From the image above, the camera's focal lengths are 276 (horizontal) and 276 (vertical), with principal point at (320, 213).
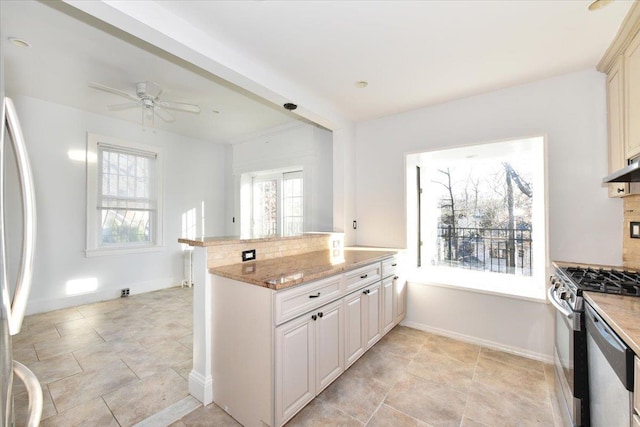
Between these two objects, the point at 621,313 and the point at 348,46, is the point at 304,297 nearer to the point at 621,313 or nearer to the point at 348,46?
the point at 621,313

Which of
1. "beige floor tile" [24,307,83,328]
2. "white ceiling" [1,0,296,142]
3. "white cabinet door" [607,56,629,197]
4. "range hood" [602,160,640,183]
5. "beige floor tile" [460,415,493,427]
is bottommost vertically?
"beige floor tile" [460,415,493,427]

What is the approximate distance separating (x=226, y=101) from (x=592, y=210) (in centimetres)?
396

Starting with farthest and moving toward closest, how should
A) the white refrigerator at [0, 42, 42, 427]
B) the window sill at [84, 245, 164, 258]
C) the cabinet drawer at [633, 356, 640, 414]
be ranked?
the window sill at [84, 245, 164, 258] < the cabinet drawer at [633, 356, 640, 414] < the white refrigerator at [0, 42, 42, 427]

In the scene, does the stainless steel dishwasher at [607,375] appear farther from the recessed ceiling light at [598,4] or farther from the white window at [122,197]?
the white window at [122,197]

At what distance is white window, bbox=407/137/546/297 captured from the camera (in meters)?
2.88

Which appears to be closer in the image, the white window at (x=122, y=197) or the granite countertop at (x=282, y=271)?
the granite countertop at (x=282, y=271)

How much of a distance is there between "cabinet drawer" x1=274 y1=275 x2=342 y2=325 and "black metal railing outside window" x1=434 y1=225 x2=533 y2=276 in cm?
205

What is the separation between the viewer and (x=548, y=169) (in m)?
2.50

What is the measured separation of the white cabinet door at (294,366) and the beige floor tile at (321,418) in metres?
0.08

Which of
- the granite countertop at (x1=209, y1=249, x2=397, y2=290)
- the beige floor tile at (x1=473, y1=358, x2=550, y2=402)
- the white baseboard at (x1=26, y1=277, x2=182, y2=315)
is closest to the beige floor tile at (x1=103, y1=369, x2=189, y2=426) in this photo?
the granite countertop at (x1=209, y1=249, x2=397, y2=290)

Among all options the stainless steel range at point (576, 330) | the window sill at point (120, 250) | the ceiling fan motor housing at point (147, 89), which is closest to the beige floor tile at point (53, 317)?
the window sill at point (120, 250)

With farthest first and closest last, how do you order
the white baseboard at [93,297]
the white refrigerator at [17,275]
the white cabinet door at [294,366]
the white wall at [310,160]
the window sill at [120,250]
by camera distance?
1. the white wall at [310,160]
2. the window sill at [120,250]
3. the white baseboard at [93,297]
4. the white cabinet door at [294,366]
5. the white refrigerator at [17,275]

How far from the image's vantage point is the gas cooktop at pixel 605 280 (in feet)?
4.88

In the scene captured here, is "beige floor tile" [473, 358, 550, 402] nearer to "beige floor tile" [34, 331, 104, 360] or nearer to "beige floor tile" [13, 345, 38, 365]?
"beige floor tile" [34, 331, 104, 360]
